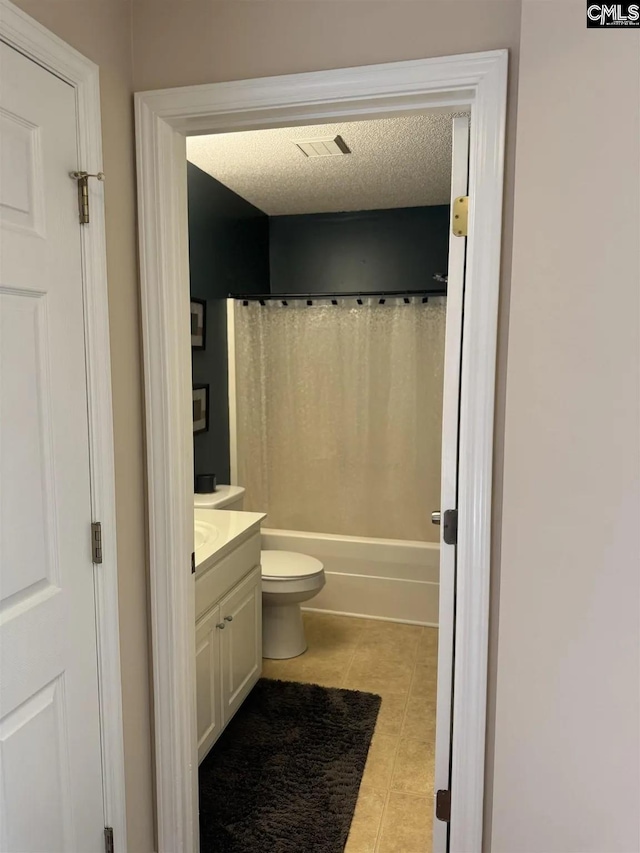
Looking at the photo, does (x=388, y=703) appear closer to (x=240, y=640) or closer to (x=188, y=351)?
(x=240, y=640)

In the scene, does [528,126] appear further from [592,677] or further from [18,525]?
[18,525]

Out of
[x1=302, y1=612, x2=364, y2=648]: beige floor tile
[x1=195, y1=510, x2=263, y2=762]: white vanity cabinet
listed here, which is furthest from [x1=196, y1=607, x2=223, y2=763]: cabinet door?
[x1=302, y1=612, x2=364, y2=648]: beige floor tile

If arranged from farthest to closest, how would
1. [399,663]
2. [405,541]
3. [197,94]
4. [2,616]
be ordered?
[405,541] < [399,663] < [197,94] < [2,616]

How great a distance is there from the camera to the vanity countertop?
2133 millimetres

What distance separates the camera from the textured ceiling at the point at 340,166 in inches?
103

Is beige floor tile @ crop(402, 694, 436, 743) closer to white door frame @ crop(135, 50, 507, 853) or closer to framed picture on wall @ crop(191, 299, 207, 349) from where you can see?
white door frame @ crop(135, 50, 507, 853)

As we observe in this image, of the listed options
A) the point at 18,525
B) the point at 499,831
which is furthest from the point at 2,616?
the point at 499,831

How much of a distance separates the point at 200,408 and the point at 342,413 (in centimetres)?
92

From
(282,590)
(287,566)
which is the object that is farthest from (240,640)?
(287,566)

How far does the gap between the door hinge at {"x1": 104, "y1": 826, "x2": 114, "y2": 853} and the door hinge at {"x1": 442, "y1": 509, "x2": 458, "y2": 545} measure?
3.50 ft

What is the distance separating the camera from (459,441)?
1.46 meters

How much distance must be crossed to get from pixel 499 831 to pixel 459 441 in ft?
2.77

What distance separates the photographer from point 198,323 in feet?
10.3

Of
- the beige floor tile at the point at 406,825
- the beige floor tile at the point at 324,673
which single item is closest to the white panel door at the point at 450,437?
the beige floor tile at the point at 406,825
